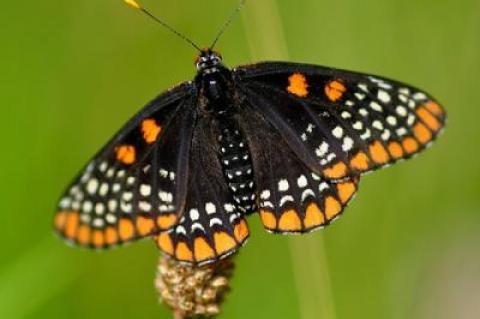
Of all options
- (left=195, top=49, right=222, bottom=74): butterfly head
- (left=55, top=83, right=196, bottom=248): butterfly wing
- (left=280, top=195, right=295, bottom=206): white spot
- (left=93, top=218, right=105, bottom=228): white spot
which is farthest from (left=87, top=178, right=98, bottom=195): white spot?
(left=280, top=195, right=295, bottom=206): white spot

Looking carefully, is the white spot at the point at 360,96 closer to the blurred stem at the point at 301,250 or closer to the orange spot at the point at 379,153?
the orange spot at the point at 379,153

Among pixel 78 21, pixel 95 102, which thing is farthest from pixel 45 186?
pixel 78 21

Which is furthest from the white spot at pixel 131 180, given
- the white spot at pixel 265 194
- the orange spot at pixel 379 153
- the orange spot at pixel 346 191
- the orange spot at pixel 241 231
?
the orange spot at pixel 379 153

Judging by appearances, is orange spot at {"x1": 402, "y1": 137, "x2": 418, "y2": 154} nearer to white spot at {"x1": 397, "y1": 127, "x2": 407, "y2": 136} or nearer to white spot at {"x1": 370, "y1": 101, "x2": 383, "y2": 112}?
white spot at {"x1": 397, "y1": 127, "x2": 407, "y2": 136}

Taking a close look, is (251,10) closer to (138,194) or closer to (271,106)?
(271,106)

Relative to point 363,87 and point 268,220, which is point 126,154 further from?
point 363,87

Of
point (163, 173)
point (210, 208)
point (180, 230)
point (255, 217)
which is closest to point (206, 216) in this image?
point (210, 208)
